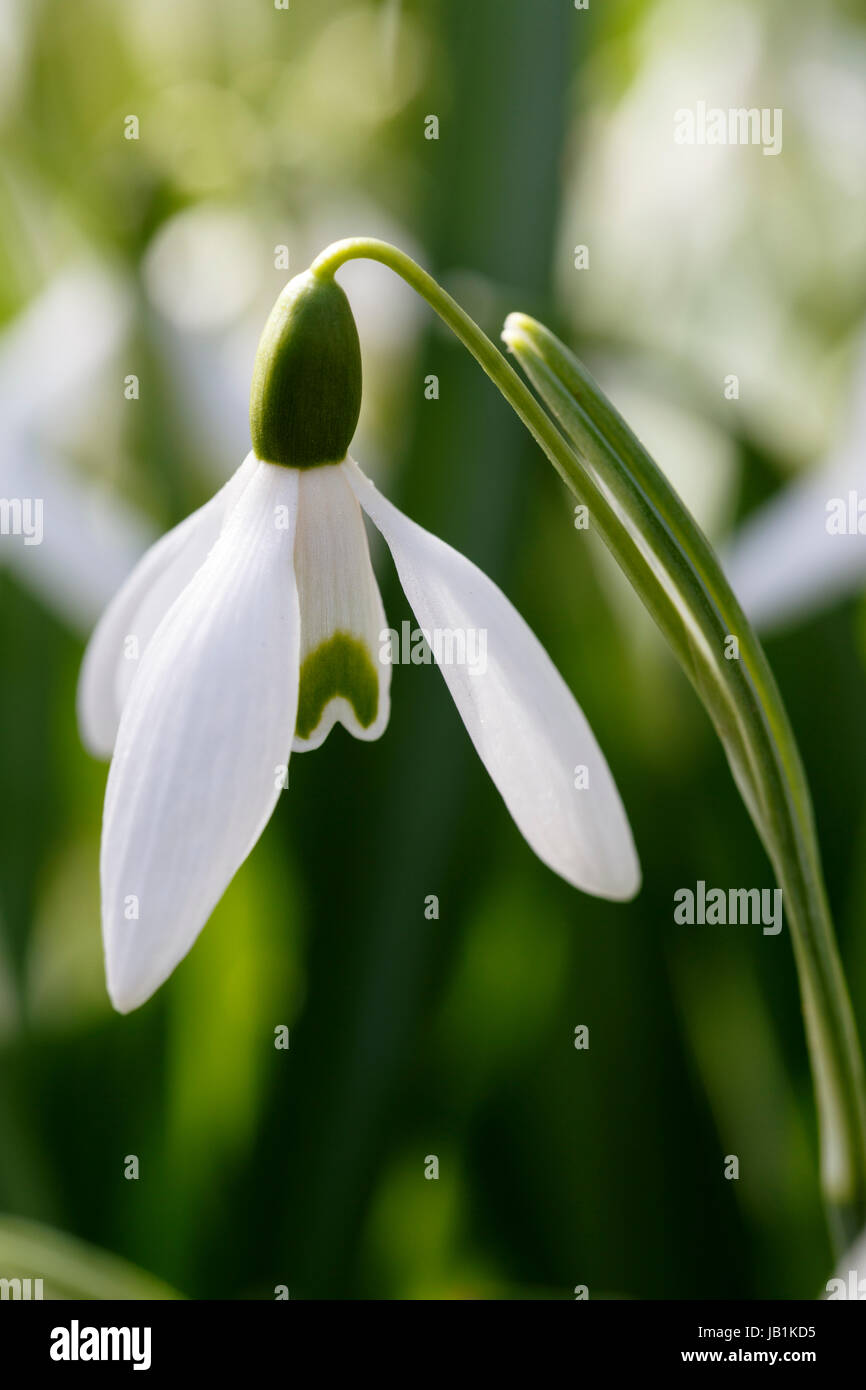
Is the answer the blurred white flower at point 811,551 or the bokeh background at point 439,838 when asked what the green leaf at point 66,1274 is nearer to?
the bokeh background at point 439,838

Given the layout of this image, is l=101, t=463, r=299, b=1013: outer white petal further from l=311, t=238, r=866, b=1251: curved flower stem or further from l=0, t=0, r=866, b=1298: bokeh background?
l=0, t=0, r=866, b=1298: bokeh background

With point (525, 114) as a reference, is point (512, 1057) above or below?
below

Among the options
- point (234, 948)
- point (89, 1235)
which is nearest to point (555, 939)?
point (234, 948)

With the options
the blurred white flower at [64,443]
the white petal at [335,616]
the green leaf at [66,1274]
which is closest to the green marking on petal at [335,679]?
A: the white petal at [335,616]

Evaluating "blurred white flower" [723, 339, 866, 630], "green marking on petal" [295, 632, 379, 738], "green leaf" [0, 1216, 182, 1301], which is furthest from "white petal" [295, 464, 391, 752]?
"blurred white flower" [723, 339, 866, 630]

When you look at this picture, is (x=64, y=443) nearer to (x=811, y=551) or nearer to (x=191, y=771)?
(x=811, y=551)
